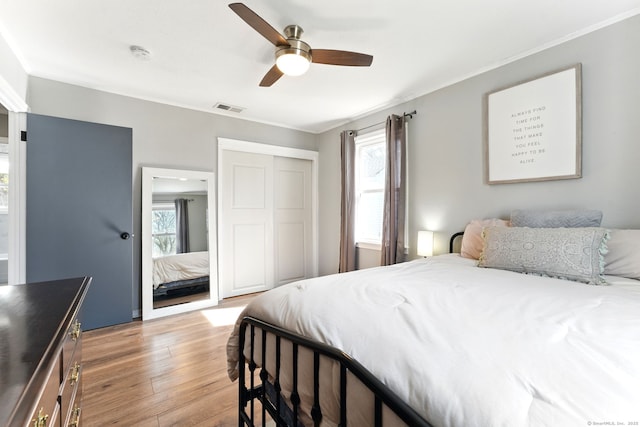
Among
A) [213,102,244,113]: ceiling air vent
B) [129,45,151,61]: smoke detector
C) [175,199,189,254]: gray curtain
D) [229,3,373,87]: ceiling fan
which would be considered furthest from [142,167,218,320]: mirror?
[229,3,373,87]: ceiling fan

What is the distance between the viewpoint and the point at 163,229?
123 inches

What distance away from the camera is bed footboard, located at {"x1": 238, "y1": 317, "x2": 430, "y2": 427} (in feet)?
2.32

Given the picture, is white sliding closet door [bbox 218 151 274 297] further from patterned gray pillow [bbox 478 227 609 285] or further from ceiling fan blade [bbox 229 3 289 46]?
patterned gray pillow [bbox 478 227 609 285]

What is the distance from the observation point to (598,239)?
1541mm

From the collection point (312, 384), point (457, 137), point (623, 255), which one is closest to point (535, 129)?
point (457, 137)

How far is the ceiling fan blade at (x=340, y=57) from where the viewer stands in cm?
186

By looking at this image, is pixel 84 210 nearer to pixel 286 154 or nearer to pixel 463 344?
pixel 286 154

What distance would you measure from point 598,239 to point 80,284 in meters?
2.64

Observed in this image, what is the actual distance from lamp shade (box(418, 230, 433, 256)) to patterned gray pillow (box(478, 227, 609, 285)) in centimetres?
82

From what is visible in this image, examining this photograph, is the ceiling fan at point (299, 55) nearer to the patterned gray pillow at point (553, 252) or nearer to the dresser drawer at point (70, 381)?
the patterned gray pillow at point (553, 252)

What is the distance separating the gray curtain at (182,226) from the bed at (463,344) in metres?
2.13

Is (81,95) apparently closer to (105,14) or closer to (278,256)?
→ (105,14)

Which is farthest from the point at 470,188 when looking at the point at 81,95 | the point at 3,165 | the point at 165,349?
the point at 3,165

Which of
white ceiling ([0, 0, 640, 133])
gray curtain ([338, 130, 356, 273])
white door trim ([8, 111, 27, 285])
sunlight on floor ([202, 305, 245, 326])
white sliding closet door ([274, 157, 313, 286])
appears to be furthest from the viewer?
white sliding closet door ([274, 157, 313, 286])
